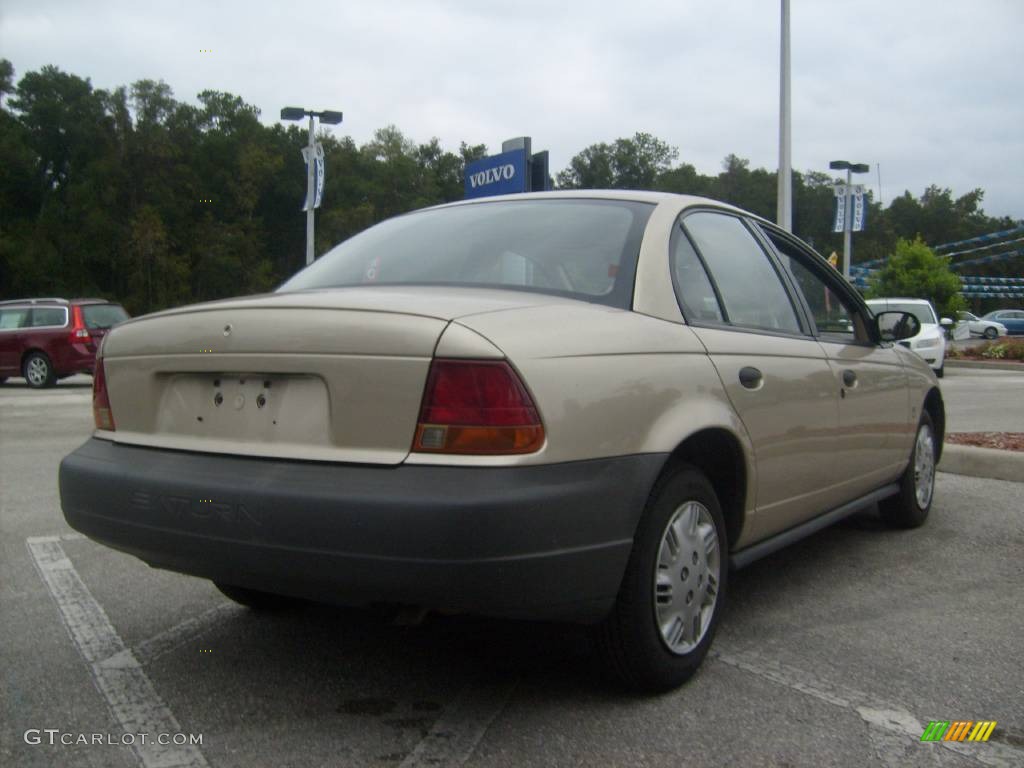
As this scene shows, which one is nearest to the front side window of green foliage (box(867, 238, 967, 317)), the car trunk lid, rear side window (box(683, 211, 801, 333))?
rear side window (box(683, 211, 801, 333))

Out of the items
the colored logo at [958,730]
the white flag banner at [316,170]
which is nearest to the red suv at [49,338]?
the white flag banner at [316,170]

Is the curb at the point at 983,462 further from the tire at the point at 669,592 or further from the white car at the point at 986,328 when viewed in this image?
the white car at the point at 986,328

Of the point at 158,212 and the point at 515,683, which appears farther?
the point at 158,212

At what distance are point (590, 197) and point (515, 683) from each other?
1719 mm

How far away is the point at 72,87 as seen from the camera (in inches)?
2190

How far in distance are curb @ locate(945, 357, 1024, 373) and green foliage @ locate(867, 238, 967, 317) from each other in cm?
391

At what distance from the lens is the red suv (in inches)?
682

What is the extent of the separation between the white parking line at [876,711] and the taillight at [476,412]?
1210 millimetres

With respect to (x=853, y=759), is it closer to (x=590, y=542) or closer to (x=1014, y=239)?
(x=590, y=542)

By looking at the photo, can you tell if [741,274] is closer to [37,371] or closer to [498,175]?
[498,175]

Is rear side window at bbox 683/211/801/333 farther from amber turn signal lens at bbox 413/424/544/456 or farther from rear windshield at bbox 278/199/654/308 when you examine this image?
amber turn signal lens at bbox 413/424/544/456

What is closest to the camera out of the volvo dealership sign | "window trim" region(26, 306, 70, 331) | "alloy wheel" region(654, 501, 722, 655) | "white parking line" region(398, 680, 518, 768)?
"white parking line" region(398, 680, 518, 768)

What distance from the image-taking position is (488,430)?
8.43 ft

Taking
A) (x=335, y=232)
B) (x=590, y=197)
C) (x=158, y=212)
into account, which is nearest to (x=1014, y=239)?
(x=335, y=232)
